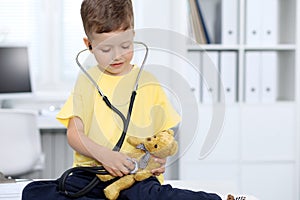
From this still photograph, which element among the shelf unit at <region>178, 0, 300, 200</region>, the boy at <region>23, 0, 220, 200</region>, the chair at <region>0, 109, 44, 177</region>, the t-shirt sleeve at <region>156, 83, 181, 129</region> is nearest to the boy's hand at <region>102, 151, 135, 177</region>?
the boy at <region>23, 0, 220, 200</region>

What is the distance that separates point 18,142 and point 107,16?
5.92 ft

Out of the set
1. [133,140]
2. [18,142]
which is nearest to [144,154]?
[133,140]

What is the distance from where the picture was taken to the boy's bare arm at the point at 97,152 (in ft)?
3.67

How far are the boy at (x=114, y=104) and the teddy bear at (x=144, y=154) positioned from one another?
12 mm

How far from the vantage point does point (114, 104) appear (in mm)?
1117

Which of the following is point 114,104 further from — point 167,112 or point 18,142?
point 18,142

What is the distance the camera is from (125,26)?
1117 millimetres

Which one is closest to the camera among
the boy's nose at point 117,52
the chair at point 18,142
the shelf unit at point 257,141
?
the boy's nose at point 117,52

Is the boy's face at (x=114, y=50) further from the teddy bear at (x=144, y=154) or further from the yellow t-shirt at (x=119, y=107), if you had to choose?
the teddy bear at (x=144, y=154)

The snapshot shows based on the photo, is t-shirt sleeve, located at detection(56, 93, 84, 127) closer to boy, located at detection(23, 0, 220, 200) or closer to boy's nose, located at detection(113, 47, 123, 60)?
boy, located at detection(23, 0, 220, 200)

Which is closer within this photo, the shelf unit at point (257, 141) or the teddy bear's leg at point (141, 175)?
the teddy bear's leg at point (141, 175)

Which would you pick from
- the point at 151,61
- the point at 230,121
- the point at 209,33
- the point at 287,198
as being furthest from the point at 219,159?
the point at 151,61

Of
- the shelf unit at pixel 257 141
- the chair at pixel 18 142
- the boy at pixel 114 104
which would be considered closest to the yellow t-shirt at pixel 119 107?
the boy at pixel 114 104

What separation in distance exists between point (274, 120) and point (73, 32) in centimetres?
127
